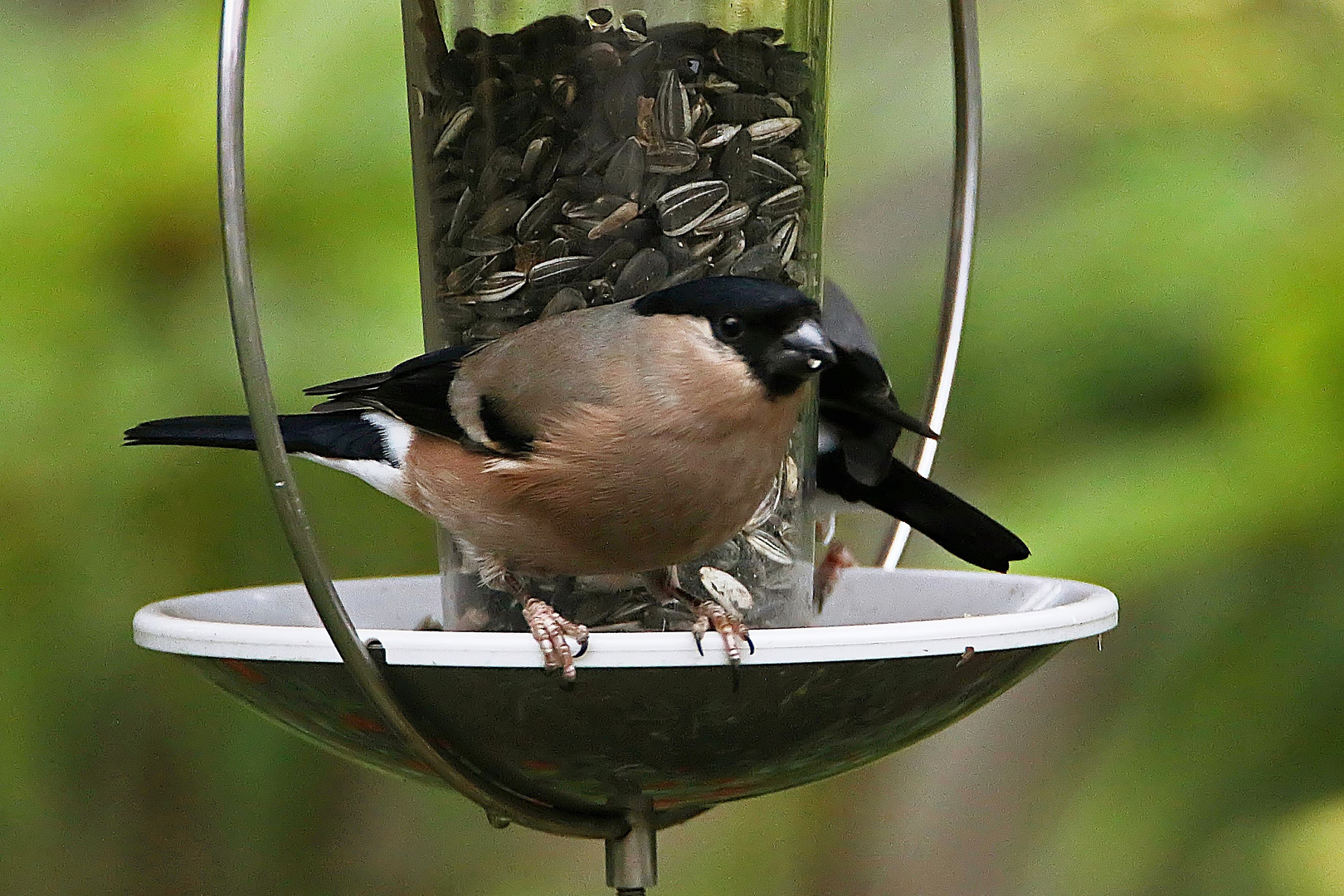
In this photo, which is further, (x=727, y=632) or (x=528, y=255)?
(x=528, y=255)

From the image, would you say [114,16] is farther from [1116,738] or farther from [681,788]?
[1116,738]

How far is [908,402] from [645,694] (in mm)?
1982

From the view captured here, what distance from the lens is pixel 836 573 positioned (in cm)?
263

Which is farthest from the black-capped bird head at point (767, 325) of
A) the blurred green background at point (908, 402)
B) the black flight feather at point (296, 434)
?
the blurred green background at point (908, 402)

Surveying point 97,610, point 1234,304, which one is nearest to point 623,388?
point 97,610

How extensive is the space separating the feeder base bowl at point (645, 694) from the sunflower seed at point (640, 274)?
678mm

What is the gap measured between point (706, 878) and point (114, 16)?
2435 millimetres

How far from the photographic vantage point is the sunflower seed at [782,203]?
2.24 m

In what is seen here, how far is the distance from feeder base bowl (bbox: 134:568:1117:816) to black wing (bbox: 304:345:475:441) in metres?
0.44

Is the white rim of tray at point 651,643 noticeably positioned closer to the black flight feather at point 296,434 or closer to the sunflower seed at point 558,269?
the black flight feather at point 296,434

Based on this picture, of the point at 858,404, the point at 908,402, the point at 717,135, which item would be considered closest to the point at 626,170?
the point at 717,135

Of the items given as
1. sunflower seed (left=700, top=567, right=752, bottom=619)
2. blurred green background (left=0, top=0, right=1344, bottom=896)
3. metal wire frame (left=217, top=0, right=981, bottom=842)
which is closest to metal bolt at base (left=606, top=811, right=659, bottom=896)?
metal wire frame (left=217, top=0, right=981, bottom=842)

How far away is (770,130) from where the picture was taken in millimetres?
2223

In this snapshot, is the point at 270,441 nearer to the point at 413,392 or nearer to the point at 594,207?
the point at 413,392
